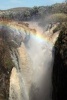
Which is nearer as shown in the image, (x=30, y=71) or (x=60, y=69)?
(x=60, y=69)

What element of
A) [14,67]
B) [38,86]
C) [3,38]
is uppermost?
[3,38]

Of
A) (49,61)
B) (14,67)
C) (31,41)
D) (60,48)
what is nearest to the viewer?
(60,48)

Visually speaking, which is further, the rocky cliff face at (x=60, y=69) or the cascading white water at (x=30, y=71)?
the cascading white water at (x=30, y=71)

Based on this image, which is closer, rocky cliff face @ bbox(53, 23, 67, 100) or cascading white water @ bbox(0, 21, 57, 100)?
rocky cliff face @ bbox(53, 23, 67, 100)

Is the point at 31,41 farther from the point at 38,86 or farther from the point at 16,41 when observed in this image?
the point at 38,86

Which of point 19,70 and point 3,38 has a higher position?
point 3,38

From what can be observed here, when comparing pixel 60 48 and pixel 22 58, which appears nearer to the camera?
pixel 60 48

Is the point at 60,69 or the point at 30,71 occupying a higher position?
the point at 60,69

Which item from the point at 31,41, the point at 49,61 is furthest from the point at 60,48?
the point at 31,41
